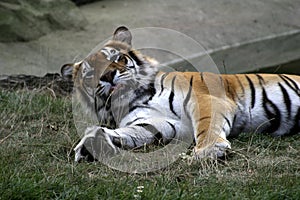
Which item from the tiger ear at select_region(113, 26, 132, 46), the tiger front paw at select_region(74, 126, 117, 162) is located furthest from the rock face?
the tiger front paw at select_region(74, 126, 117, 162)

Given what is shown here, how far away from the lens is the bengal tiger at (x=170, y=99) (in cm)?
429

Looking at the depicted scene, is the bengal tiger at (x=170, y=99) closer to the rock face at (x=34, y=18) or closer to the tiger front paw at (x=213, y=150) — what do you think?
the tiger front paw at (x=213, y=150)

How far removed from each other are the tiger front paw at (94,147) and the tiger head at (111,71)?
0.46 m

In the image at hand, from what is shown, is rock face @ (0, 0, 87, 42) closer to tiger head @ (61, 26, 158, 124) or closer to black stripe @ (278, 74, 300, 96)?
tiger head @ (61, 26, 158, 124)

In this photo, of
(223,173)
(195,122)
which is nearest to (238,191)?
(223,173)

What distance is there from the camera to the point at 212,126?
4129mm

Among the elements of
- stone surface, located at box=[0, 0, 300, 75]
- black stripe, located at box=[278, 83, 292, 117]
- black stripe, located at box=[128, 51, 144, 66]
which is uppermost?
black stripe, located at box=[128, 51, 144, 66]

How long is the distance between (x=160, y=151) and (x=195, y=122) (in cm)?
28

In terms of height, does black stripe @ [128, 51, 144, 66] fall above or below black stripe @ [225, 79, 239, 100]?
above

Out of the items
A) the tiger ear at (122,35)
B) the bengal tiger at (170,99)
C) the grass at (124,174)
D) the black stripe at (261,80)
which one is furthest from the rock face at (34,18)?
the black stripe at (261,80)

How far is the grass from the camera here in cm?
326

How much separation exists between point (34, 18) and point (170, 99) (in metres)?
3.78

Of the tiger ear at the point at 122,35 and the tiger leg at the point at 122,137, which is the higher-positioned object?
the tiger ear at the point at 122,35

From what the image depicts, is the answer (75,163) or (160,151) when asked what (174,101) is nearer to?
(160,151)
